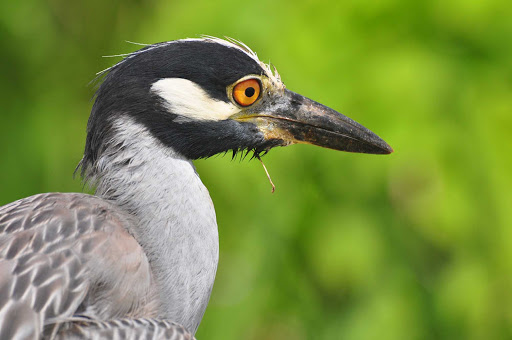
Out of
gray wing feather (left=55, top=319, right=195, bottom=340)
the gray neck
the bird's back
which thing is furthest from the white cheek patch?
gray wing feather (left=55, top=319, right=195, bottom=340)

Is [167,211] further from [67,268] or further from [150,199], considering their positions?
[67,268]

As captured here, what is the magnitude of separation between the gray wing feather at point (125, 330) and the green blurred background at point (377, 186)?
5.70 feet

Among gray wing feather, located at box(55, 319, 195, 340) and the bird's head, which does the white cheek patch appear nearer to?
the bird's head

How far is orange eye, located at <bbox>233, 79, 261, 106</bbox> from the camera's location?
9.99 ft

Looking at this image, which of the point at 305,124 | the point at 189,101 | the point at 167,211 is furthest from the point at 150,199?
the point at 305,124

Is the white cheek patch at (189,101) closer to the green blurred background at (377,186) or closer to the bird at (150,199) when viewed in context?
the bird at (150,199)

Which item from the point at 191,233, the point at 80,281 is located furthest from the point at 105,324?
the point at 191,233

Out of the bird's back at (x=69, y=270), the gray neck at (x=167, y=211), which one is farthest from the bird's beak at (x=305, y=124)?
the bird's back at (x=69, y=270)

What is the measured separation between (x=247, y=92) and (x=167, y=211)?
1.91ft

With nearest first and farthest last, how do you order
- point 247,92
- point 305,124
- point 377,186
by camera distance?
point 247,92 < point 305,124 < point 377,186

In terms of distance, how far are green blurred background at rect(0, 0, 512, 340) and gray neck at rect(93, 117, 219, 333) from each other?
50.1 inches

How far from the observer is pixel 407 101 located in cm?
412

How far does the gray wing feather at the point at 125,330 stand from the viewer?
2.45 metres

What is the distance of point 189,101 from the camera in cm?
296
